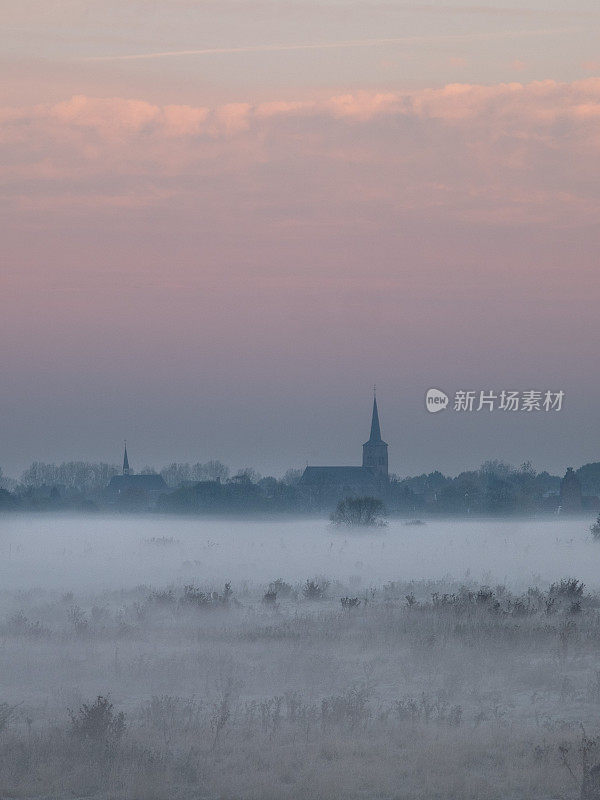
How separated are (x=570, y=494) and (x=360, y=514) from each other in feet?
126

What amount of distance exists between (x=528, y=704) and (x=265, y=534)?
190 ft

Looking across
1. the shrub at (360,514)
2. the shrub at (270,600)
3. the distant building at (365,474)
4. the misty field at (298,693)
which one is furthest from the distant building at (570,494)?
the shrub at (270,600)

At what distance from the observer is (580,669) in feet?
54.0

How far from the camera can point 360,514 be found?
74.8 meters

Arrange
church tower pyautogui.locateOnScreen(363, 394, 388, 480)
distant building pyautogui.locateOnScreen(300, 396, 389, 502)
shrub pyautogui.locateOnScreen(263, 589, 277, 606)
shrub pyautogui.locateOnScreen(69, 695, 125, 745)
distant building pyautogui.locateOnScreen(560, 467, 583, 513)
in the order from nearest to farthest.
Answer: shrub pyautogui.locateOnScreen(69, 695, 125, 745) → shrub pyautogui.locateOnScreen(263, 589, 277, 606) → distant building pyautogui.locateOnScreen(560, 467, 583, 513) → distant building pyautogui.locateOnScreen(300, 396, 389, 502) → church tower pyautogui.locateOnScreen(363, 394, 388, 480)

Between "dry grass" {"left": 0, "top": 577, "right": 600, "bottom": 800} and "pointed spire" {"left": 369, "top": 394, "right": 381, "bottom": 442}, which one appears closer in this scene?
"dry grass" {"left": 0, "top": 577, "right": 600, "bottom": 800}

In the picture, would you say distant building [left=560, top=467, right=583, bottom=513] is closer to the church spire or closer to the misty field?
the church spire

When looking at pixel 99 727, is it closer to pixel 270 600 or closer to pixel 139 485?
pixel 270 600

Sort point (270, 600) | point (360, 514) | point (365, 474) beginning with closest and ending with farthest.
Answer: point (270, 600), point (360, 514), point (365, 474)

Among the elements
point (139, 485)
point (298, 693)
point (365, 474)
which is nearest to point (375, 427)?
point (365, 474)

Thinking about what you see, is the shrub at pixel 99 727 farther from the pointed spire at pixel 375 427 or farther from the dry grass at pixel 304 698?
the pointed spire at pixel 375 427

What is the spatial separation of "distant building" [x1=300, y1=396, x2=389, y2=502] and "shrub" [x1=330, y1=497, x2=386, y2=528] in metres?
43.2

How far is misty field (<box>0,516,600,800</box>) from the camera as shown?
10930mm

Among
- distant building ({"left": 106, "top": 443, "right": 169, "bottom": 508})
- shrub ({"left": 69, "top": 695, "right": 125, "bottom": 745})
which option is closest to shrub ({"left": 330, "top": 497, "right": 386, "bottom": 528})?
shrub ({"left": 69, "top": 695, "right": 125, "bottom": 745})
